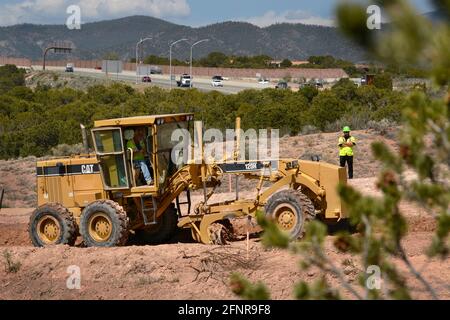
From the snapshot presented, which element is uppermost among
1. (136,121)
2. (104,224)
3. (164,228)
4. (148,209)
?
(136,121)

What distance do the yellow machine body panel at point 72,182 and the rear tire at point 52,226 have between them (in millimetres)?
338

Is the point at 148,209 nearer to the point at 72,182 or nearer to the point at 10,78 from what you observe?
the point at 72,182

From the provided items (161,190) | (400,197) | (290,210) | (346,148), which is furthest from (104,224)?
(400,197)

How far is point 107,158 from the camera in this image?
591 inches

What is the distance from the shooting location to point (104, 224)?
15070 mm

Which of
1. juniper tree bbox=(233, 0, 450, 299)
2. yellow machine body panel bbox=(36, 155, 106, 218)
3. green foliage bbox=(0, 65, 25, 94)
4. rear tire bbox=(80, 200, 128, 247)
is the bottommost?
rear tire bbox=(80, 200, 128, 247)

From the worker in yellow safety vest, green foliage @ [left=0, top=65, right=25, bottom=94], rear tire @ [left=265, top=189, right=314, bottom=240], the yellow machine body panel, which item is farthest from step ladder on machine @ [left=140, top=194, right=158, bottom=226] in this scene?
green foliage @ [left=0, top=65, right=25, bottom=94]

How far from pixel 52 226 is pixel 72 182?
956 mm

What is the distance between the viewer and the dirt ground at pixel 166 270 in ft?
40.0

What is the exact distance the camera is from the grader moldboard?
1441 cm

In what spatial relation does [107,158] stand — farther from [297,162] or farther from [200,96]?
[200,96]

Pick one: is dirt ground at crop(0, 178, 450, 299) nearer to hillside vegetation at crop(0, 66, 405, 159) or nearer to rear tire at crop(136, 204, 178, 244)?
rear tire at crop(136, 204, 178, 244)

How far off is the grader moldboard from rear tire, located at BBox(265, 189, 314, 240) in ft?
0.06

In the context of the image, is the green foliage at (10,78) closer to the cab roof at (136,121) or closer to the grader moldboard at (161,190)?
the grader moldboard at (161,190)
